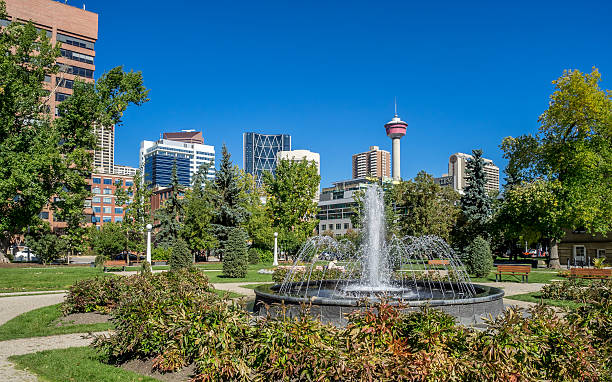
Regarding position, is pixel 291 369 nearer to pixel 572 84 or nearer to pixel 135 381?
pixel 135 381

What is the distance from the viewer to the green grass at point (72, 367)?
6602 millimetres

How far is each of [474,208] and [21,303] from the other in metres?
38.6

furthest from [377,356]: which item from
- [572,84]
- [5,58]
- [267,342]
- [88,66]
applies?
[88,66]

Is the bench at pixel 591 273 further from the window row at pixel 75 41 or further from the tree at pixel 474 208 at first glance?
the window row at pixel 75 41

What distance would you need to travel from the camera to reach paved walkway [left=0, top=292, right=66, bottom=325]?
41.2 feet

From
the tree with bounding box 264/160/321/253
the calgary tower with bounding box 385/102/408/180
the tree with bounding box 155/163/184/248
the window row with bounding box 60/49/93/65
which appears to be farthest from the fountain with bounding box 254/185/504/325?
the calgary tower with bounding box 385/102/408/180

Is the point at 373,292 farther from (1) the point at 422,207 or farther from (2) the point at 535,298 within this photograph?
(1) the point at 422,207

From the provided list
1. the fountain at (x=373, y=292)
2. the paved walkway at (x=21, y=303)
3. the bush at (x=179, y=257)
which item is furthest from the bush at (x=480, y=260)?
the paved walkway at (x=21, y=303)

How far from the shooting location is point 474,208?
141 ft

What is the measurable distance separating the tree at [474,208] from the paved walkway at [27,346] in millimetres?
38618

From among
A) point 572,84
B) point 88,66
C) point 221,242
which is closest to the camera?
point 572,84

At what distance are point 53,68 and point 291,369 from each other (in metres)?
32.7

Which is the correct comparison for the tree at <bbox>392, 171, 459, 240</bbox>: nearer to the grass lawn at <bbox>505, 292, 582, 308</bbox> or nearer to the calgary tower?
the grass lawn at <bbox>505, 292, 582, 308</bbox>

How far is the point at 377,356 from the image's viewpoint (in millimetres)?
5617
